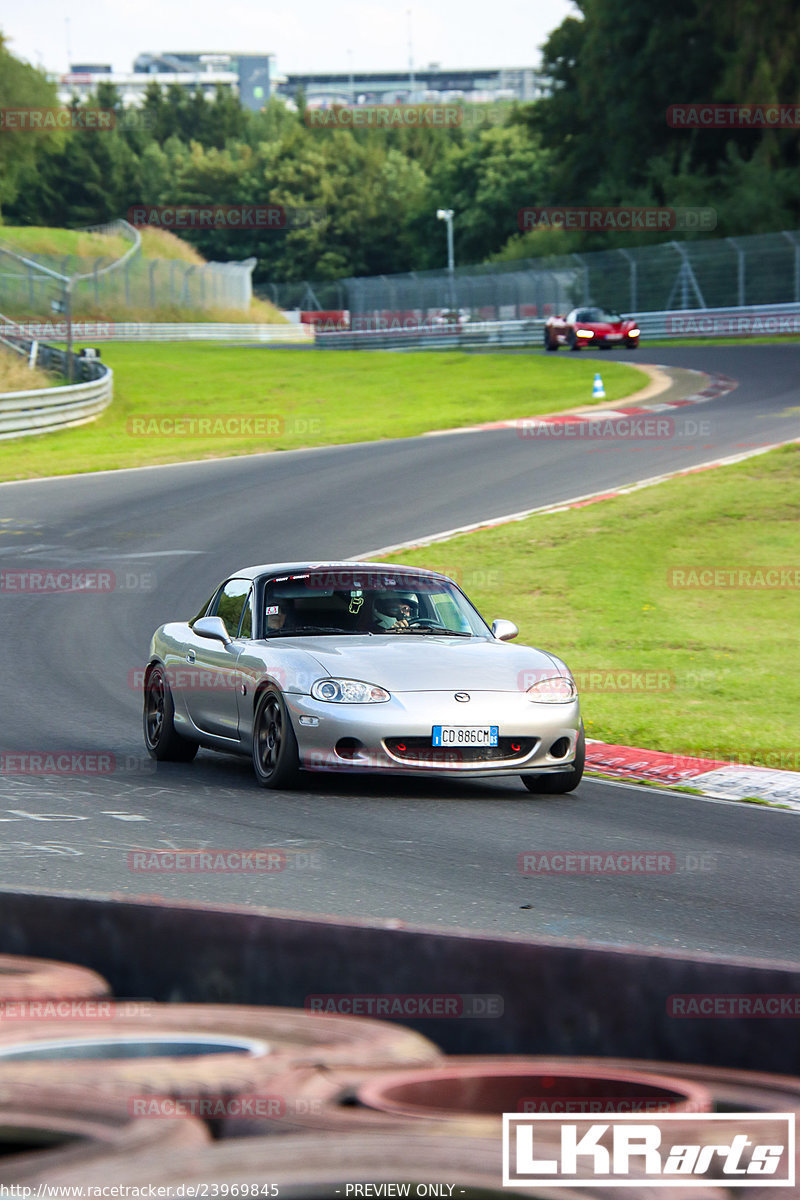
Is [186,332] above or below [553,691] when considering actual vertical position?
above

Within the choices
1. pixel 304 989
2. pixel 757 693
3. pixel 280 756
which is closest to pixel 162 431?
pixel 757 693

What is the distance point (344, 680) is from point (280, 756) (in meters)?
0.58

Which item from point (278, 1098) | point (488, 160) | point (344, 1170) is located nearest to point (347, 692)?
point (278, 1098)

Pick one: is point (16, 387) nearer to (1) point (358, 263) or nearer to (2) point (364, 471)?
(2) point (364, 471)

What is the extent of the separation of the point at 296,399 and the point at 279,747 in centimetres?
3458

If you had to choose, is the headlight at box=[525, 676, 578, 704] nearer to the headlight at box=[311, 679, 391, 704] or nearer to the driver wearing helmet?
the headlight at box=[311, 679, 391, 704]

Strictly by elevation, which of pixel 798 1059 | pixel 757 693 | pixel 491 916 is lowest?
pixel 757 693

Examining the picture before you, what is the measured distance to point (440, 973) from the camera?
3.81 metres

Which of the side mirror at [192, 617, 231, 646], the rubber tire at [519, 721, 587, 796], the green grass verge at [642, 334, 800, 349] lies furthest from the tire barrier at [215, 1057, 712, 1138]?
the green grass verge at [642, 334, 800, 349]

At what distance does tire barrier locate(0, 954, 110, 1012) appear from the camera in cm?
403

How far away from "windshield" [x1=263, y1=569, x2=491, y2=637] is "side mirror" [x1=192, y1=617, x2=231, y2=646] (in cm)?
27

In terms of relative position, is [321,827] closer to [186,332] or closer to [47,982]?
[47,982]

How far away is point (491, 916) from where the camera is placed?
6.32 m

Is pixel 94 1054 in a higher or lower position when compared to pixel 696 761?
higher
